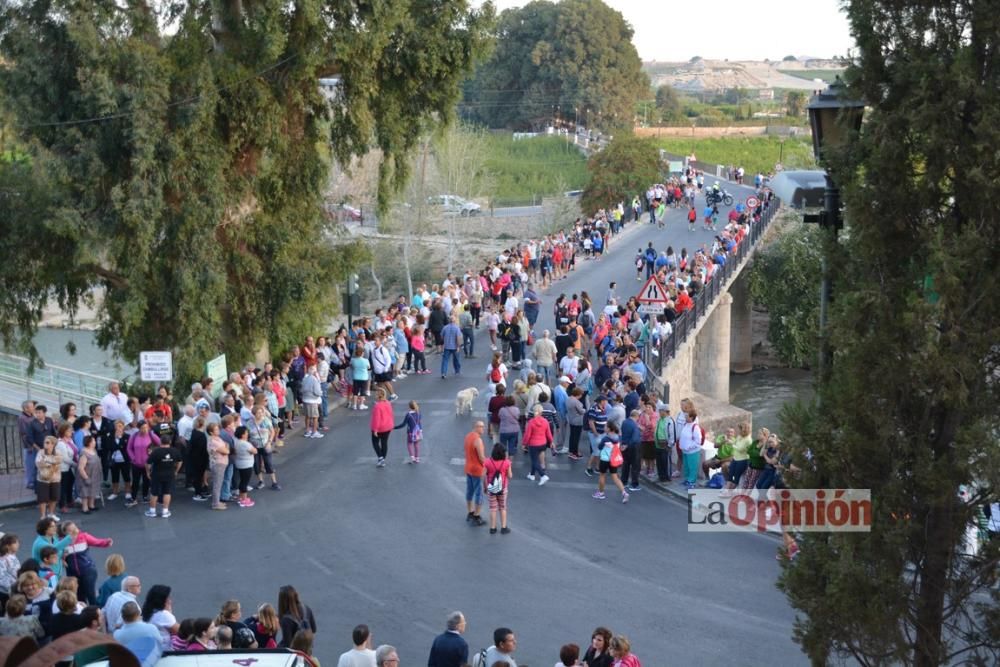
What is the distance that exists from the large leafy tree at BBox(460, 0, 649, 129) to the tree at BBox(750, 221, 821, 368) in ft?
149

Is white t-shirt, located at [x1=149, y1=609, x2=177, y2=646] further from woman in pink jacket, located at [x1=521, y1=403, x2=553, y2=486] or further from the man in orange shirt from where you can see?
woman in pink jacket, located at [x1=521, y1=403, x2=553, y2=486]

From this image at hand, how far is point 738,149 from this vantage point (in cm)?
10394

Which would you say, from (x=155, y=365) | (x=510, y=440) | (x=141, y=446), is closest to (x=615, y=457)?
(x=510, y=440)

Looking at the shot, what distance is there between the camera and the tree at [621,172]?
66.0m

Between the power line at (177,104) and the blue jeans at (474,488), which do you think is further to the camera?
the power line at (177,104)

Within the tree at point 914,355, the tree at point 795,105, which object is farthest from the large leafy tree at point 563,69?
the tree at point 914,355

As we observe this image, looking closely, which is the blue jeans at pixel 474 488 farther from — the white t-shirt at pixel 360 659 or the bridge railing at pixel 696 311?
the bridge railing at pixel 696 311

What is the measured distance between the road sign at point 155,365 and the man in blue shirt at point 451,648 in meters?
10.4

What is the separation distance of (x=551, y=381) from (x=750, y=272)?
30.9 meters

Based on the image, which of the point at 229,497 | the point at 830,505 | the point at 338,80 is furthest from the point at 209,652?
the point at 338,80

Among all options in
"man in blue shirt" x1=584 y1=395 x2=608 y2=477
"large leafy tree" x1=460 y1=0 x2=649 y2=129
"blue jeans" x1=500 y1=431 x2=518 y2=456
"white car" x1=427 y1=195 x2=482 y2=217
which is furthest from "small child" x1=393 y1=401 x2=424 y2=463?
"large leafy tree" x1=460 y1=0 x2=649 y2=129

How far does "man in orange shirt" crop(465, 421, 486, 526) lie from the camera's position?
16000 mm

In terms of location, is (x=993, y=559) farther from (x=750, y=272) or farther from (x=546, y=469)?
(x=750, y=272)

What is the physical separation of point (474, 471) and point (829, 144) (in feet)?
29.5
